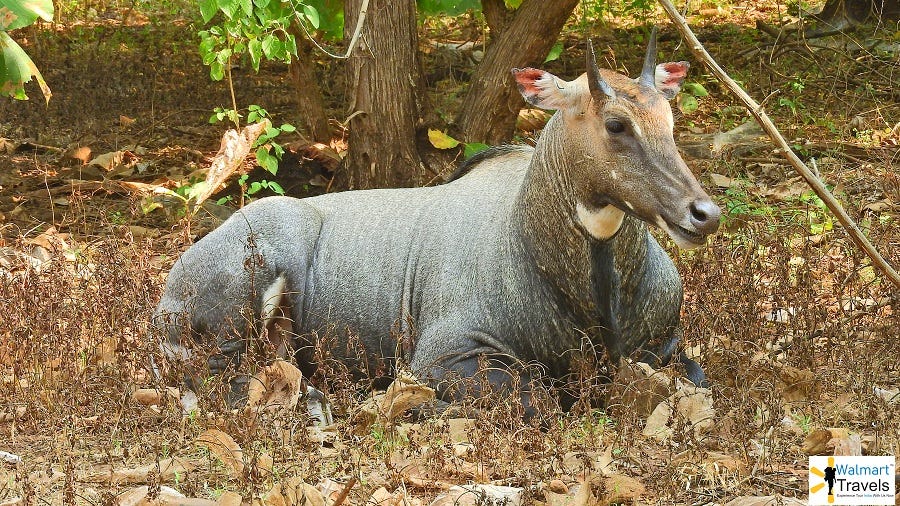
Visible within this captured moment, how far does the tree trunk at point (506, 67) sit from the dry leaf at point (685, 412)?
373 centimetres

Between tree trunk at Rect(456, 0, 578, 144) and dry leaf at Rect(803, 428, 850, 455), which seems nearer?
dry leaf at Rect(803, 428, 850, 455)

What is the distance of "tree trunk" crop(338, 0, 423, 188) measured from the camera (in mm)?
8070

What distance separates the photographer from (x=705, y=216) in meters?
4.73

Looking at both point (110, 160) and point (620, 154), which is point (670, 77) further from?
point (110, 160)

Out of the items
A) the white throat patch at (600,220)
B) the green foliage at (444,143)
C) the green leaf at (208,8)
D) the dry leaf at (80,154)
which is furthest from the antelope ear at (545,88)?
the dry leaf at (80,154)

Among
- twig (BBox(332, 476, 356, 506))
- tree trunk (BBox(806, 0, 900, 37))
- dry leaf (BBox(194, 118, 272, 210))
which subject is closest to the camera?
twig (BBox(332, 476, 356, 506))

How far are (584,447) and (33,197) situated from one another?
235 inches

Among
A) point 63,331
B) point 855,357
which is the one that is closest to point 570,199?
point 855,357

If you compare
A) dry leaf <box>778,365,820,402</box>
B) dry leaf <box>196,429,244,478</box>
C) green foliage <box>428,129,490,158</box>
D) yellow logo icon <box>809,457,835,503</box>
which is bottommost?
dry leaf <box>778,365,820,402</box>

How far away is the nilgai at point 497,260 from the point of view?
5105 mm

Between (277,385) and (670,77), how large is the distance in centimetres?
229

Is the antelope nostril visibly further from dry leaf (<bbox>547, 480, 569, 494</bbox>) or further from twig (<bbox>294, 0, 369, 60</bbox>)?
twig (<bbox>294, 0, 369, 60</bbox>)

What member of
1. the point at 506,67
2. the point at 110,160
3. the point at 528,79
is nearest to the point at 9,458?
the point at 528,79

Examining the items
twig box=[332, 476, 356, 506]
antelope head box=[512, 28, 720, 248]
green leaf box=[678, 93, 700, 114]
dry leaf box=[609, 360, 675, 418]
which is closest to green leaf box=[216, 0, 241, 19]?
antelope head box=[512, 28, 720, 248]
